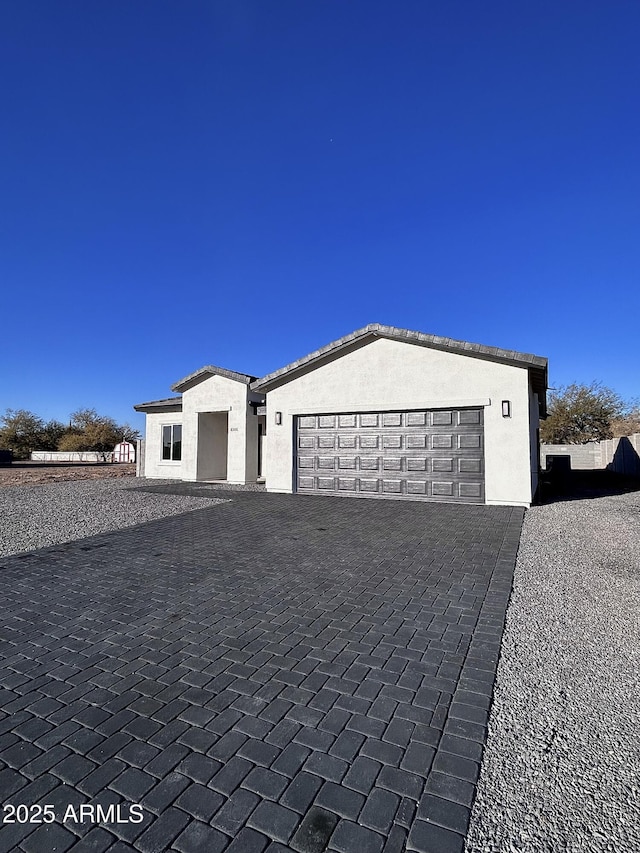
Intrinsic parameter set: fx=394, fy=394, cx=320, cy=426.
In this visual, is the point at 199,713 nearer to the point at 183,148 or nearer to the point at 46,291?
the point at 183,148

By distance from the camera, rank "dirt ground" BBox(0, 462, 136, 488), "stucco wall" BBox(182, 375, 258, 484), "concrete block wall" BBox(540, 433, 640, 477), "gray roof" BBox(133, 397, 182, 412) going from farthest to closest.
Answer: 1. "dirt ground" BBox(0, 462, 136, 488)
2. "concrete block wall" BBox(540, 433, 640, 477)
3. "gray roof" BBox(133, 397, 182, 412)
4. "stucco wall" BBox(182, 375, 258, 484)

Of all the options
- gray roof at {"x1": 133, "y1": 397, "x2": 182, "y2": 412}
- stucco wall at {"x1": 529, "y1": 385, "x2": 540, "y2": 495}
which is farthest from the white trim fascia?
gray roof at {"x1": 133, "y1": 397, "x2": 182, "y2": 412}

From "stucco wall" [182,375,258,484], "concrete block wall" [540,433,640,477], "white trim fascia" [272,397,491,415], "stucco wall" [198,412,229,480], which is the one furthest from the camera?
"concrete block wall" [540,433,640,477]

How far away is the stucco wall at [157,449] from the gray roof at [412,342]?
6.23 metres

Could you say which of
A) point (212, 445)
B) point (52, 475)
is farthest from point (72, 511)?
point (52, 475)

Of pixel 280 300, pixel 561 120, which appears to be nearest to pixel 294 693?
pixel 561 120

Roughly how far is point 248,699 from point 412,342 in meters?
9.78

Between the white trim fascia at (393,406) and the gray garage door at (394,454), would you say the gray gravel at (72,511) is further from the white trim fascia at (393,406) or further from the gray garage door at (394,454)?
the white trim fascia at (393,406)

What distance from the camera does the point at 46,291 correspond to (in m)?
17.0

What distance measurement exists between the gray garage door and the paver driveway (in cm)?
504

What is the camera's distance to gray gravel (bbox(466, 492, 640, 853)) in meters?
1.61

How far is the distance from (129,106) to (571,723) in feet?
44.8

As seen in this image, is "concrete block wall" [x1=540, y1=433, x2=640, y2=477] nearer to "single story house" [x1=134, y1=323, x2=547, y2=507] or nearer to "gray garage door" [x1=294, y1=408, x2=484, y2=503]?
"single story house" [x1=134, y1=323, x2=547, y2=507]

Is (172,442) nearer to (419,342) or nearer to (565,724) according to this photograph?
(419,342)
